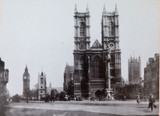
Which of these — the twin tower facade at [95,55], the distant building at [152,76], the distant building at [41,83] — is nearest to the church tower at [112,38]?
the twin tower facade at [95,55]

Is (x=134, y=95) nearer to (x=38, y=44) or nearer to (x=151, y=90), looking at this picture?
(x=151, y=90)

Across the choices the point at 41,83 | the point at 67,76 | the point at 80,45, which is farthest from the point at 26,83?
the point at 80,45

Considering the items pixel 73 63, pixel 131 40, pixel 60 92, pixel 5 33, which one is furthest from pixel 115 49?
pixel 5 33

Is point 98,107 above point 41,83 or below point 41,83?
below

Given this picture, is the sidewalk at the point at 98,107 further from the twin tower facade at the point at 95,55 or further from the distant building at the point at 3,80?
the twin tower facade at the point at 95,55

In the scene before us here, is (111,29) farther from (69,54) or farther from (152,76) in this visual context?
(152,76)

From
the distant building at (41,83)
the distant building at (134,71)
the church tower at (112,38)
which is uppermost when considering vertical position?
the church tower at (112,38)
